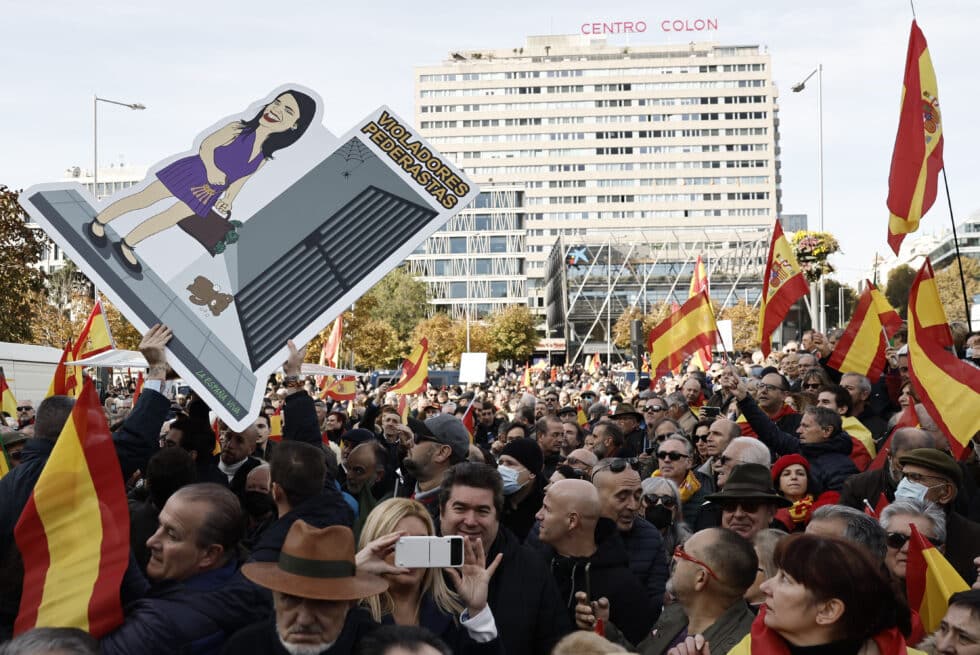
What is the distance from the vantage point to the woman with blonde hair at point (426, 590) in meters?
3.80

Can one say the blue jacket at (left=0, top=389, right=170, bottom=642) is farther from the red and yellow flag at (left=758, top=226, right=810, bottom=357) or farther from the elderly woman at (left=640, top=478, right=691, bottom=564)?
the red and yellow flag at (left=758, top=226, right=810, bottom=357)

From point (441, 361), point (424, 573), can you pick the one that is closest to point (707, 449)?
point (424, 573)

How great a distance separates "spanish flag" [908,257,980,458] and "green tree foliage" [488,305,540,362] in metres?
85.3

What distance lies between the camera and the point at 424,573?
13.1 ft

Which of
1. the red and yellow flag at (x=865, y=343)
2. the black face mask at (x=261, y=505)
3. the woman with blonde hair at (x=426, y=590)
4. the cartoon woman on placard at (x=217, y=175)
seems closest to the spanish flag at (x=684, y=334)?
the red and yellow flag at (x=865, y=343)

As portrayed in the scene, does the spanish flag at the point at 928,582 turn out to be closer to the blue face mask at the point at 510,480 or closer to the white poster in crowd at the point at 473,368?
the blue face mask at the point at 510,480

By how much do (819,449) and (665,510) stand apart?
1.61 meters

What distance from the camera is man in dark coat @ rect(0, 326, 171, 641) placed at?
4.00 m

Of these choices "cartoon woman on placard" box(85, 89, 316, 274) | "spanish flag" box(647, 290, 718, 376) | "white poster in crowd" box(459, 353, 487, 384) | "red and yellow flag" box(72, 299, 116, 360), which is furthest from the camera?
"white poster in crowd" box(459, 353, 487, 384)

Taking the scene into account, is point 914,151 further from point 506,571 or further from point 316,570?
point 316,570

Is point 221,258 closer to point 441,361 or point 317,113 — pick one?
point 317,113

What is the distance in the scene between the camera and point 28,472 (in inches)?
190

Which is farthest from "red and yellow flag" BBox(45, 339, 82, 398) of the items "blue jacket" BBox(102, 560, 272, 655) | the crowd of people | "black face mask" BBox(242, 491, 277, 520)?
"blue jacket" BBox(102, 560, 272, 655)

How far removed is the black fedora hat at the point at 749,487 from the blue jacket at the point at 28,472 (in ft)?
9.21
